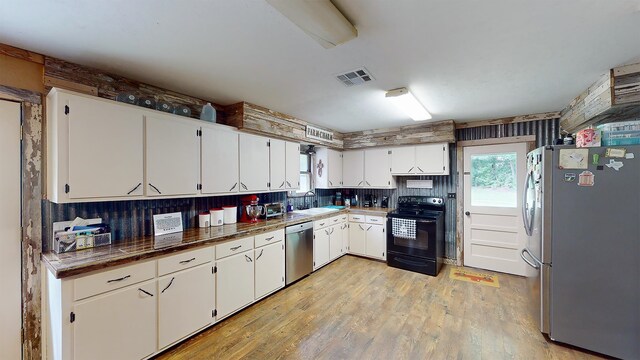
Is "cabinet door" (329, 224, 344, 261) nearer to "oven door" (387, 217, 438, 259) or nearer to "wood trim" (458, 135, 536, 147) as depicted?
"oven door" (387, 217, 438, 259)

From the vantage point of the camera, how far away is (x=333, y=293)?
129 inches

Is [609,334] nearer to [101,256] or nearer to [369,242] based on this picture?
[369,242]

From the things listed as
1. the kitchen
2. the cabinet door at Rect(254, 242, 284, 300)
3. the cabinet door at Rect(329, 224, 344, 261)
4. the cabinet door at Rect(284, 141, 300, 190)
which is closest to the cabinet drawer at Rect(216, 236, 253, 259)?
the kitchen

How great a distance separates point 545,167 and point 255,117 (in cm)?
313

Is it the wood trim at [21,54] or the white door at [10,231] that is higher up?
the wood trim at [21,54]

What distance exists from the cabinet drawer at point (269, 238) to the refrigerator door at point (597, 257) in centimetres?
287

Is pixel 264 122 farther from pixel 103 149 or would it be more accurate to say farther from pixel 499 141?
pixel 499 141

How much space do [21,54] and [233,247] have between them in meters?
2.27

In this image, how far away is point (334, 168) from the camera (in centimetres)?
499

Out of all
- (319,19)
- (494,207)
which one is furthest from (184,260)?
(494,207)

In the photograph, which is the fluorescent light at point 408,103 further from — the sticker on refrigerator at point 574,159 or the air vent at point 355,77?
the sticker on refrigerator at point 574,159

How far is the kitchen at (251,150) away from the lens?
1.66 meters

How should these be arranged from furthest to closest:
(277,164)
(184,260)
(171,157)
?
1. (277,164)
2. (171,157)
3. (184,260)

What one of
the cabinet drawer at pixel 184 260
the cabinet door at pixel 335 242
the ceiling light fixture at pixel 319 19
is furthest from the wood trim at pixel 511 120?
the cabinet drawer at pixel 184 260
